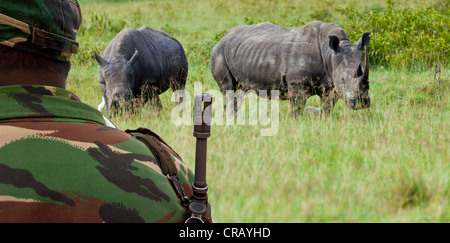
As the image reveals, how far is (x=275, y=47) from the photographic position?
319 inches

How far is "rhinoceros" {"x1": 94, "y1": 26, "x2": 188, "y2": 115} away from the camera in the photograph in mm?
7633

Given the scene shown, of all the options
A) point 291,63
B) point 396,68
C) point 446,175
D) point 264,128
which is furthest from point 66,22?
point 396,68

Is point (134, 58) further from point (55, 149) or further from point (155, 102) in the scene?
point (55, 149)

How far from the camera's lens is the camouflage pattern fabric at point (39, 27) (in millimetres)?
1592

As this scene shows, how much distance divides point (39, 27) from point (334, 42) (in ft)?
19.8

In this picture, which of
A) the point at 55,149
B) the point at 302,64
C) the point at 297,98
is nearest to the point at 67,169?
the point at 55,149

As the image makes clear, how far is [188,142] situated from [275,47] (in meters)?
3.31

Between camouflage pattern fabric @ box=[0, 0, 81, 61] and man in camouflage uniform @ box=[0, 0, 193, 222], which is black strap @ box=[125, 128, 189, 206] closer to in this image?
man in camouflage uniform @ box=[0, 0, 193, 222]

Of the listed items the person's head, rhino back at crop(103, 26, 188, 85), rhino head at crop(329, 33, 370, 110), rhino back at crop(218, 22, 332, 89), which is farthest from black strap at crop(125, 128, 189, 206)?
rhino back at crop(103, 26, 188, 85)

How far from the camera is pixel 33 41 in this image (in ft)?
5.30

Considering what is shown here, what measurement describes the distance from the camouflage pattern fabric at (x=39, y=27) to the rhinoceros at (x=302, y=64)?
542cm

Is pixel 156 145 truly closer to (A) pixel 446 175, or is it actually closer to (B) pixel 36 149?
(B) pixel 36 149

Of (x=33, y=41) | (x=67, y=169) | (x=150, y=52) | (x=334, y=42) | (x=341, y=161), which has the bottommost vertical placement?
(x=341, y=161)

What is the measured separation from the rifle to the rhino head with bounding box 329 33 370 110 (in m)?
5.22
